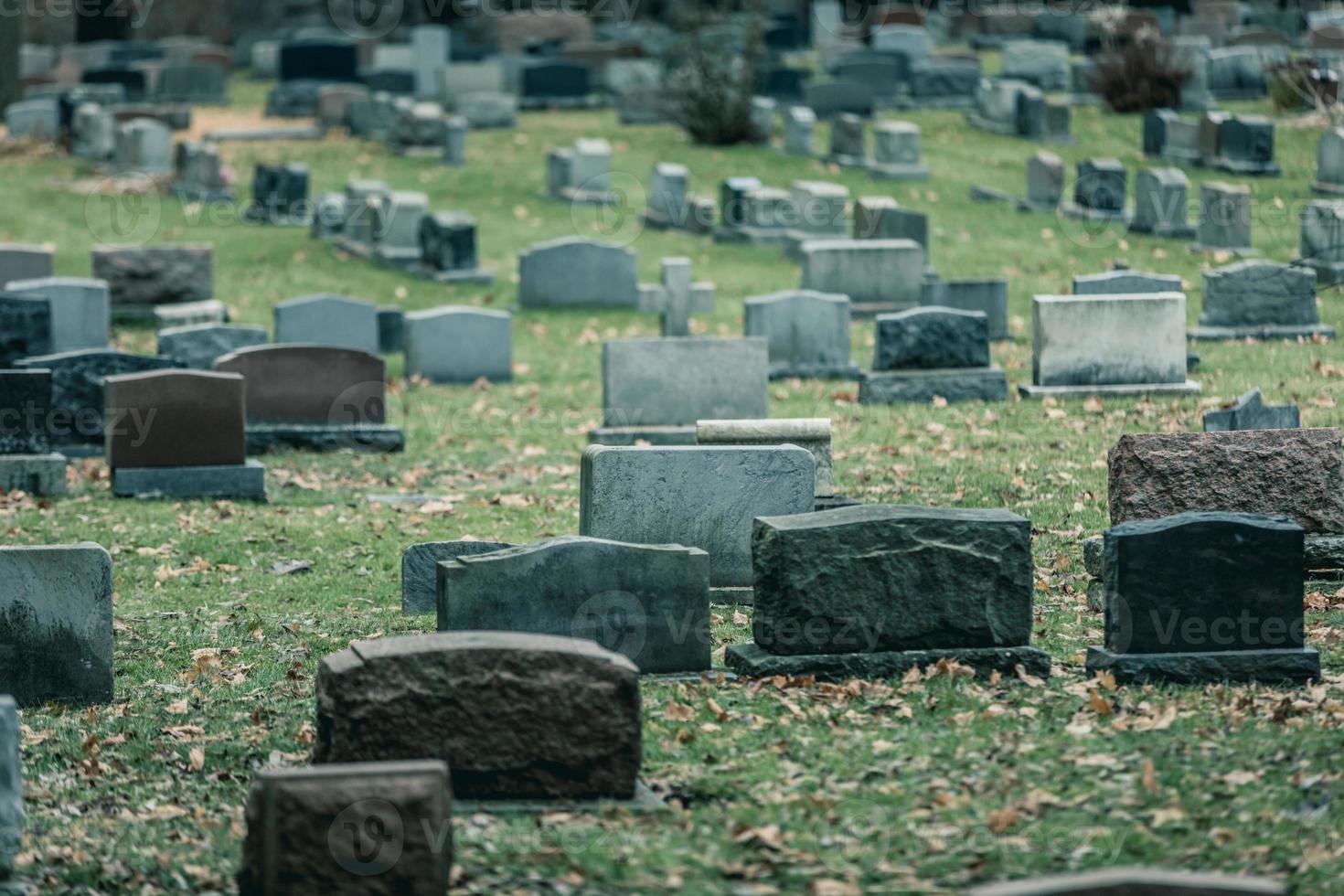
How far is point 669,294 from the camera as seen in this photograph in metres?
21.1

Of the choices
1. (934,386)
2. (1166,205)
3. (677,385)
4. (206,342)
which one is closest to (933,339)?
(934,386)

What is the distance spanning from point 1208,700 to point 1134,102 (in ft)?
91.5

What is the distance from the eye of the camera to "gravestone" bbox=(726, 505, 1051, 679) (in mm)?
9273

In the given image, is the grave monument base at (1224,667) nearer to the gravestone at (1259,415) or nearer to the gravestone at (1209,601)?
the gravestone at (1209,601)

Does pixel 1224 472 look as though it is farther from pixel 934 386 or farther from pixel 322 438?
pixel 322 438

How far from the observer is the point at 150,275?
2372 cm

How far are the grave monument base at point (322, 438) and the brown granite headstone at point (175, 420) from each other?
61.4 inches

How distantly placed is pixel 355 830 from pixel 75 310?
51.1 feet

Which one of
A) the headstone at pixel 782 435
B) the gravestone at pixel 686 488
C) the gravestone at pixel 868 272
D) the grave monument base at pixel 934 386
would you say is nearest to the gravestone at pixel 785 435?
the headstone at pixel 782 435

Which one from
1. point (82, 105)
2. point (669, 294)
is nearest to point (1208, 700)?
point (669, 294)

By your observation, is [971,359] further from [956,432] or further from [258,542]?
[258,542]

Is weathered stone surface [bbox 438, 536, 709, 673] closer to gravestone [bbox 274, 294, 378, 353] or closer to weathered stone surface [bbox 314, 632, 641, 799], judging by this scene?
weathered stone surface [bbox 314, 632, 641, 799]

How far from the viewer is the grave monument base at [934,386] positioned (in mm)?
17781

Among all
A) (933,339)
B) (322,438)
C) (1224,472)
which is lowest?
(322,438)
